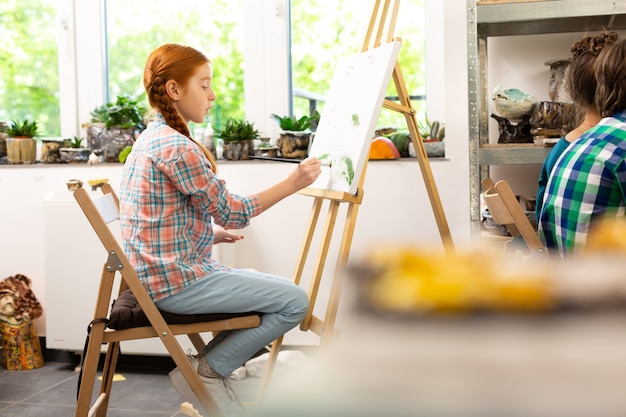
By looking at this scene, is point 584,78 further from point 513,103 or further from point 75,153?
point 75,153

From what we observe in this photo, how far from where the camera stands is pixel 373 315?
499 mm

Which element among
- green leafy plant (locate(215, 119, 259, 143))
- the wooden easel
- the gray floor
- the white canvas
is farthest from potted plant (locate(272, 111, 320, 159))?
the gray floor

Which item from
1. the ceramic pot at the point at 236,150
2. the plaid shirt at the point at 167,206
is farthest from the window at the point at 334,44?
the plaid shirt at the point at 167,206

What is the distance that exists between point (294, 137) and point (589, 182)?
1.59 m

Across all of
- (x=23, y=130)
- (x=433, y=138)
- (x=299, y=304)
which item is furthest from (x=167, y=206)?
(x=23, y=130)

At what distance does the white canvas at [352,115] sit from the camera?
214 centimetres

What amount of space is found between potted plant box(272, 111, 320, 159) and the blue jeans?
1.16m

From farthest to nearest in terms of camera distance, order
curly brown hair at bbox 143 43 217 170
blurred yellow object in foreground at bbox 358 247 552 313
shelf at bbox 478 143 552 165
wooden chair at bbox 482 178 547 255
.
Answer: shelf at bbox 478 143 552 165, curly brown hair at bbox 143 43 217 170, wooden chair at bbox 482 178 547 255, blurred yellow object in foreground at bbox 358 247 552 313

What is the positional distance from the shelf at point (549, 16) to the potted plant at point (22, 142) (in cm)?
203

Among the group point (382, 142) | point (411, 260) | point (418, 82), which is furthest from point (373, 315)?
point (418, 82)

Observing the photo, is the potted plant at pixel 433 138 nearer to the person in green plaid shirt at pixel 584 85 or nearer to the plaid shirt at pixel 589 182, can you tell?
the person in green plaid shirt at pixel 584 85

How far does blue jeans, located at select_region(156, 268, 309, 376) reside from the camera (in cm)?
192

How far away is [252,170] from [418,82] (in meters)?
0.78

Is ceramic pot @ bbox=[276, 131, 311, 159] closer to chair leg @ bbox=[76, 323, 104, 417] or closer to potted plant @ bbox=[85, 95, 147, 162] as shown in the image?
potted plant @ bbox=[85, 95, 147, 162]
